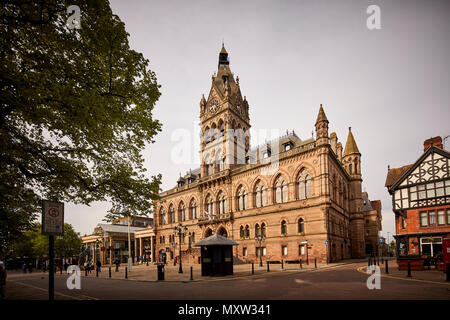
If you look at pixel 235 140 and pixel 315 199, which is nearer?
pixel 315 199

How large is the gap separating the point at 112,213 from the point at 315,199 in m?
24.4

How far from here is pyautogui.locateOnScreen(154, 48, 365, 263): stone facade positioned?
3106 centimetres

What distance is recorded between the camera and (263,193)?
36812mm

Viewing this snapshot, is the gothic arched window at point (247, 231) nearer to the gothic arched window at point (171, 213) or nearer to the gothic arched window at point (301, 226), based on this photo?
the gothic arched window at point (301, 226)

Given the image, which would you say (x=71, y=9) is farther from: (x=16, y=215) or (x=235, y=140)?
(x=235, y=140)

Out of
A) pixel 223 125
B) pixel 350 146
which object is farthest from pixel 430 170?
pixel 223 125

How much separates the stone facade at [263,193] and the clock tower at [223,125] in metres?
0.17

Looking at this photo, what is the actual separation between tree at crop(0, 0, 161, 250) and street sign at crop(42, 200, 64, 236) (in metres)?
2.78

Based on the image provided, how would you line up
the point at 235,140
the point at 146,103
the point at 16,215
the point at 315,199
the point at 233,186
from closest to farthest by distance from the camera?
1. the point at 146,103
2. the point at 16,215
3. the point at 315,199
4. the point at 233,186
5. the point at 235,140

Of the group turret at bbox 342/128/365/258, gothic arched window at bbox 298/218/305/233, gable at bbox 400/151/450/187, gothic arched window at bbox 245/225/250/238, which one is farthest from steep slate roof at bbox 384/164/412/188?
gothic arched window at bbox 245/225/250/238

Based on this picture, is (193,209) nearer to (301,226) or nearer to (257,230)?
(257,230)

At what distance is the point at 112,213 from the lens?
12266mm

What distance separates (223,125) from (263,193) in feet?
49.5
